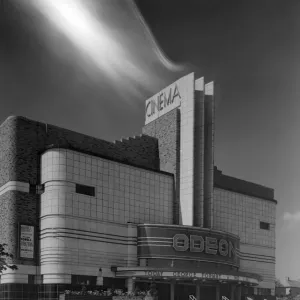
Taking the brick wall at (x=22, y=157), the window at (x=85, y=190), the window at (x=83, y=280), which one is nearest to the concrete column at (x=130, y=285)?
the window at (x=83, y=280)

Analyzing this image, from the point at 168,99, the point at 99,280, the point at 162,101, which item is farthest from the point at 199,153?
the point at 99,280

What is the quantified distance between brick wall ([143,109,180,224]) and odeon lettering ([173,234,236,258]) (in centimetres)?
380

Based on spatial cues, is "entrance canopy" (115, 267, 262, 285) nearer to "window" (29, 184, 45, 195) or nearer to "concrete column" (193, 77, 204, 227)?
"concrete column" (193, 77, 204, 227)

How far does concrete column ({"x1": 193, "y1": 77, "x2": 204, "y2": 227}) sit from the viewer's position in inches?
2185

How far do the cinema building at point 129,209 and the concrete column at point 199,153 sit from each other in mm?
94

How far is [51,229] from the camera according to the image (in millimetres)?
46750

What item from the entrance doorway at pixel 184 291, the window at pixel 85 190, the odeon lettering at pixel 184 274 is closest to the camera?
the window at pixel 85 190

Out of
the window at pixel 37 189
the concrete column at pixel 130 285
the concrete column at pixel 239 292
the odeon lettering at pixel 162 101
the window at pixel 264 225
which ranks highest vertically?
the odeon lettering at pixel 162 101

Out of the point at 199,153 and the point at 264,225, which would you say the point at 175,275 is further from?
the point at 264,225

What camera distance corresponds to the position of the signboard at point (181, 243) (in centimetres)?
5119

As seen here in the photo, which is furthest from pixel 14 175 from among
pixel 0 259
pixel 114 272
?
pixel 114 272

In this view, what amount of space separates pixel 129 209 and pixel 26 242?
9632 millimetres

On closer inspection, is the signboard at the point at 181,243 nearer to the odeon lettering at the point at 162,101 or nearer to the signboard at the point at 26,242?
the signboard at the point at 26,242

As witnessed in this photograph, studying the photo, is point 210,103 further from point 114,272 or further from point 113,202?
point 114,272
